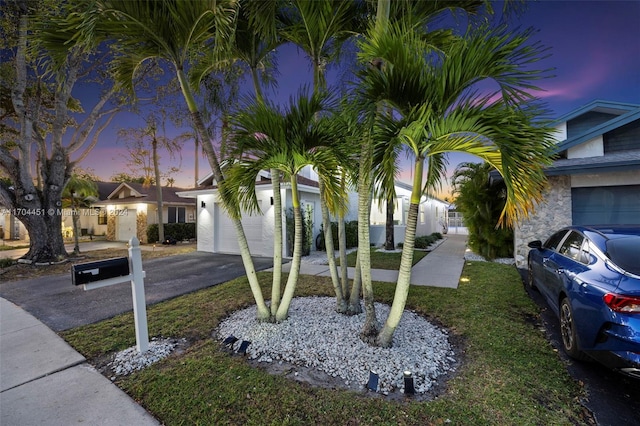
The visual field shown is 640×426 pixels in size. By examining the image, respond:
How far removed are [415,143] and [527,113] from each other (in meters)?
1.03

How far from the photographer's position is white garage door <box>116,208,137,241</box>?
18.2 metres

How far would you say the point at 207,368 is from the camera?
3.12 meters

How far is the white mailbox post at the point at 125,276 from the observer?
10.6 ft

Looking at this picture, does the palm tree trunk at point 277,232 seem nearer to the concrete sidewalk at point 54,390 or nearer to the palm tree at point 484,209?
the concrete sidewalk at point 54,390

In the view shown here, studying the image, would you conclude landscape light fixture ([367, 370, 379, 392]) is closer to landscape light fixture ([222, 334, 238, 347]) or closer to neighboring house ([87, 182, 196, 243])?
landscape light fixture ([222, 334, 238, 347])

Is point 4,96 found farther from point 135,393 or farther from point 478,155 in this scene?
point 478,155

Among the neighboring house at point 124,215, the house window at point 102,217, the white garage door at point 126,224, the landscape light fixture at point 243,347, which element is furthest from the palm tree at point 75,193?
the landscape light fixture at point 243,347

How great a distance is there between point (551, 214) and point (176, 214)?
20.3m

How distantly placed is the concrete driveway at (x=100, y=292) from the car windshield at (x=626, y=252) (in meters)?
7.26

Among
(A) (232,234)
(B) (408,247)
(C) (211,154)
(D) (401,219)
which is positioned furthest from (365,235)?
(D) (401,219)

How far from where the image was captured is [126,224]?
1859 cm

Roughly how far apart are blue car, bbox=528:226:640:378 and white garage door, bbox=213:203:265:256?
9860 millimetres

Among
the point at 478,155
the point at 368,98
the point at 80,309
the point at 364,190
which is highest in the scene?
the point at 368,98

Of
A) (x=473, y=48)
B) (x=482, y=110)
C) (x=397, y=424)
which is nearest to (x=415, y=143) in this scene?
(x=482, y=110)
